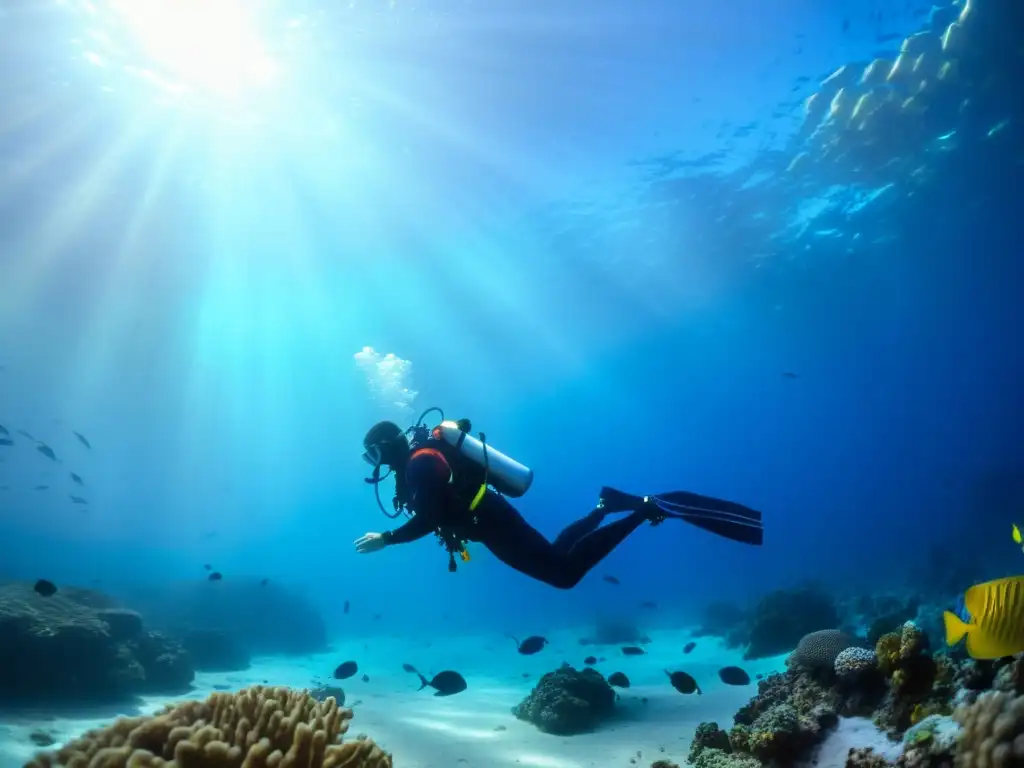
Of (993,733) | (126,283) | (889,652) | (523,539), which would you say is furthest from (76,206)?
(993,733)

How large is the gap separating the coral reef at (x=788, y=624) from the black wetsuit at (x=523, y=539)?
12.7 metres

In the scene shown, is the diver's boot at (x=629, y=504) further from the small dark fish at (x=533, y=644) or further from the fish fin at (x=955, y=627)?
the fish fin at (x=955, y=627)

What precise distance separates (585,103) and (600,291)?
1616cm

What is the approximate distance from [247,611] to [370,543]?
2687cm

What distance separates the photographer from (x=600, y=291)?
36281 millimetres

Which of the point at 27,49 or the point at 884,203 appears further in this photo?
the point at 884,203

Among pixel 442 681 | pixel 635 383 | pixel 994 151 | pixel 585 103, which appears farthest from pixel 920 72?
pixel 635 383

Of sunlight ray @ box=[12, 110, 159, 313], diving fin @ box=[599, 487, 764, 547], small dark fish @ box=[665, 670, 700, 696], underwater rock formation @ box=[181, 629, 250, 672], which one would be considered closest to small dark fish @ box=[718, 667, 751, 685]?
small dark fish @ box=[665, 670, 700, 696]

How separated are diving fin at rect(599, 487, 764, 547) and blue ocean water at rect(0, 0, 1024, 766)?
17.1 feet

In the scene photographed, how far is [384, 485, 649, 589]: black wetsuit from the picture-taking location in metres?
6.86

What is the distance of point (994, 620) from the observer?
298 cm

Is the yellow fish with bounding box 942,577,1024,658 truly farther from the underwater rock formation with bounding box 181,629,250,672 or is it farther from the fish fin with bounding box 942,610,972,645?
the underwater rock formation with bounding box 181,629,250,672

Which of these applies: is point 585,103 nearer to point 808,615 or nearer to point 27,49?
point 27,49

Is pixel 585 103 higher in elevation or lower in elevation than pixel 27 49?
higher
